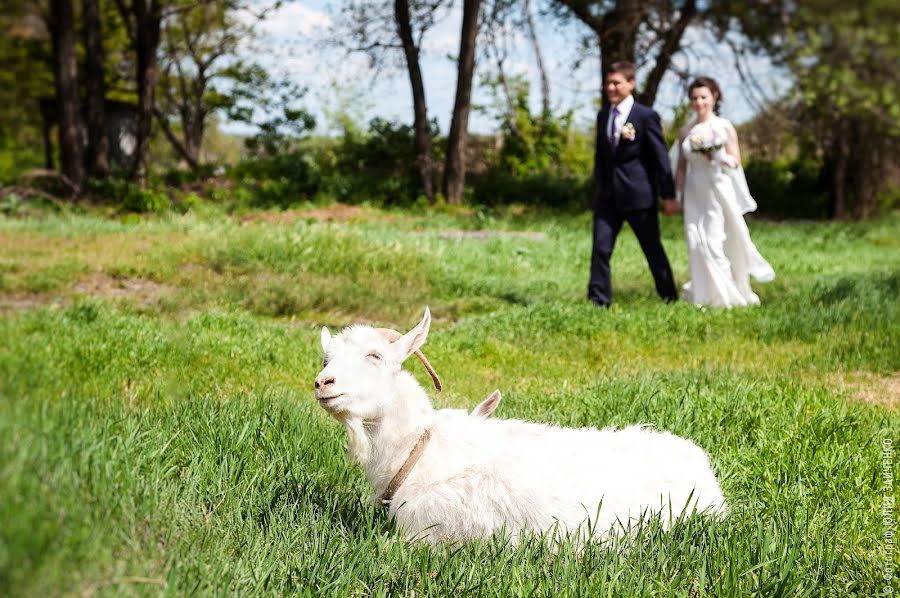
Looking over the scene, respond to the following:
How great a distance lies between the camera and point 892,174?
30391mm

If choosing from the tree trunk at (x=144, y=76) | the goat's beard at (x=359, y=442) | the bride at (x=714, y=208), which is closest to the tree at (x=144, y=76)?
the tree trunk at (x=144, y=76)

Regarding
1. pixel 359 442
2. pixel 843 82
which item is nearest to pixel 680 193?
pixel 843 82

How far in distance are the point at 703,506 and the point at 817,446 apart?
155 centimetres

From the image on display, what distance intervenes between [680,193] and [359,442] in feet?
30.2

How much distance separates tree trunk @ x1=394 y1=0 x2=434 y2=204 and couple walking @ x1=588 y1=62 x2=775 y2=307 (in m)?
15.6

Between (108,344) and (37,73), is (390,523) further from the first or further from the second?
(37,73)

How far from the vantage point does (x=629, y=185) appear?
34.5ft

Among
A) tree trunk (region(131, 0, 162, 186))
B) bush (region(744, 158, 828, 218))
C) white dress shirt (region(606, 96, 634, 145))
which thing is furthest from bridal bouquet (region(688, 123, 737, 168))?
bush (region(744, 158, 828, 218))

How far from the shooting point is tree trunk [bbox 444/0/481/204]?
24.3 metres

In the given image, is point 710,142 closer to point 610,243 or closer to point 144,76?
point 610,243

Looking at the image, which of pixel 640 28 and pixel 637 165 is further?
pixel 640 28

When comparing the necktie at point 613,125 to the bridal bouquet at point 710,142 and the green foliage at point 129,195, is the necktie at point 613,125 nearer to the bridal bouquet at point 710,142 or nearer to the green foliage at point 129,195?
the bridal bouquet at point 710,142

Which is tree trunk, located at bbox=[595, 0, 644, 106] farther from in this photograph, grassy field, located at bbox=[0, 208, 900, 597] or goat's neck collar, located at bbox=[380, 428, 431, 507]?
goat's neck collar, located at bbox=[380, 428, 431, 507]

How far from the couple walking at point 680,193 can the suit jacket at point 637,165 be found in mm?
11
